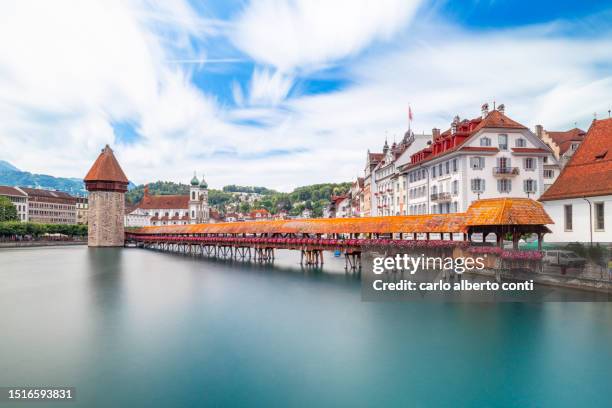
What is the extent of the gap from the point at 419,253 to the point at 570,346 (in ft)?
47.8

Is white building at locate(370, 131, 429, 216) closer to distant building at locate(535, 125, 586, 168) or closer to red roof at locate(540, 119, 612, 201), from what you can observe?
distant building at locate(535, 125, 586, 168)

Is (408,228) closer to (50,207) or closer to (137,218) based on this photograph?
(50,207)

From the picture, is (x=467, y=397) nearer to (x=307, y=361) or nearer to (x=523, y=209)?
(x=307, y=361)

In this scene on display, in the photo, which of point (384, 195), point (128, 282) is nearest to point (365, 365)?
point (128, 282)

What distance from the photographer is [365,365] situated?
1275cm

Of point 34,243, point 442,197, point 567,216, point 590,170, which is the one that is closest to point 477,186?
point 442,197

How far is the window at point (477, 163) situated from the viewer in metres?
33.4

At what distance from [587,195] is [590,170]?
2175 millimetres

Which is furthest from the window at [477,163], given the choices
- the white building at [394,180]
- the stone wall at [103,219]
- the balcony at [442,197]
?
the stone wall at [103,219]

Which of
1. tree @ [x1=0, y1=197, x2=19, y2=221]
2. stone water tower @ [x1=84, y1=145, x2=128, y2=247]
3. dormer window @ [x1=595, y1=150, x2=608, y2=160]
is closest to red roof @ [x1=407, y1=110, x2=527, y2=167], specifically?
dormer window @ [x1=595, y1=150, x2=608, y2=160]

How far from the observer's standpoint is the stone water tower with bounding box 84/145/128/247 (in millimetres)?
79750

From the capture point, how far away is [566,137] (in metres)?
46.4

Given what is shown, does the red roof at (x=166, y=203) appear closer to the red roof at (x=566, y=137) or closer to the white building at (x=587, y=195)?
the red roof at (x=566, y=137)

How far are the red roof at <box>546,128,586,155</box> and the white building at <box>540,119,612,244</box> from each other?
62.9 ft
